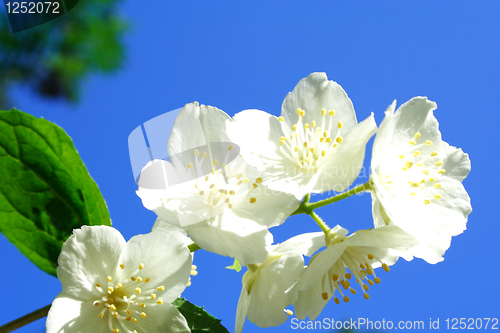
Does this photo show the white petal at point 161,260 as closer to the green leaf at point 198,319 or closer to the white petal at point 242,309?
the green leaf at point 198,319

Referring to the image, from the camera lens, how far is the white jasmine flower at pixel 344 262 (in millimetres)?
856

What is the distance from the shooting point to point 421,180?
974 mm

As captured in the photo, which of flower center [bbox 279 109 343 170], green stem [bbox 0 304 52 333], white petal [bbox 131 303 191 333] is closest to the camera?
green stem [bbox 0 304 52 333]

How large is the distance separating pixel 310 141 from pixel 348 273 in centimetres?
37

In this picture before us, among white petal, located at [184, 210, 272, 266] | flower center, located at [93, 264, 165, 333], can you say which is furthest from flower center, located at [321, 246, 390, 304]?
flower center, located at [93, 264, 165, 333]

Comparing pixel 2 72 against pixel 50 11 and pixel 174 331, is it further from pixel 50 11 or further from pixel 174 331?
pixel 174 331

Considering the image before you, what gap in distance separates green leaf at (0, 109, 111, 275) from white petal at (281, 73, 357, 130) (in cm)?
57

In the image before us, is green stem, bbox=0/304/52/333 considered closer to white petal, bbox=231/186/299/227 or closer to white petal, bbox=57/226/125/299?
white petal, bbox=57/226/125/299

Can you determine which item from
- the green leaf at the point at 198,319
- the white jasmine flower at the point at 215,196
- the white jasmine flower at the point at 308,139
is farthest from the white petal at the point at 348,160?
the green leaf at the point at 198,319

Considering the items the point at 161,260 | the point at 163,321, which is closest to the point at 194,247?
the point at 161,260

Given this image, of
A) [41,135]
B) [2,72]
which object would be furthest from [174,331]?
[2,72]

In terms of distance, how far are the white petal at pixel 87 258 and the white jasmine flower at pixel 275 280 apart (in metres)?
0.35

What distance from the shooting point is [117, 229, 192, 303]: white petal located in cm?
89

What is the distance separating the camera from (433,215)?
0.97 metres
